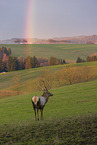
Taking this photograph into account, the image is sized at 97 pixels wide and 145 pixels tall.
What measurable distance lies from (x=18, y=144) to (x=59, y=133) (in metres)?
2.73

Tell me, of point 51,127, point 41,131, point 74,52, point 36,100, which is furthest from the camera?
point 74,52

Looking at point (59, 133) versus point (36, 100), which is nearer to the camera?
point (59, 133)

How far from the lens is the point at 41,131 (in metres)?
13.3

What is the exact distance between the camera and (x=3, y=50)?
173000 millimetres

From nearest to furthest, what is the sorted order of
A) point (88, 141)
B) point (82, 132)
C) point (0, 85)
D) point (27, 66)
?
1. point (88, 141)
2. point (82, 132)
3. point (0, 85)
4. point (27, 66)

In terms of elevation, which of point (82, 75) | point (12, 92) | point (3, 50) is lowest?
point (12, 92)

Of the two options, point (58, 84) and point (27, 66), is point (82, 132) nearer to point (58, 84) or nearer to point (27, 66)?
point (58, 84)

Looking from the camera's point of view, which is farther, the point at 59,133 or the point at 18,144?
the point at 59,133

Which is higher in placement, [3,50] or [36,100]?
[3,50]

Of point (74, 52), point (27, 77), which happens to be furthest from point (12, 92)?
point (74, 52)

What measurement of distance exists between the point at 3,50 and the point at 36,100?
16066cm

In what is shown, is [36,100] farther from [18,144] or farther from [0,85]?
[0,85]

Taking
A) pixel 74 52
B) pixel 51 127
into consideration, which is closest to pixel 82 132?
pixel 51 127

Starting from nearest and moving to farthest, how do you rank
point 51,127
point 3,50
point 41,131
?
point 41,131 < point 51,127 < point 3,50
